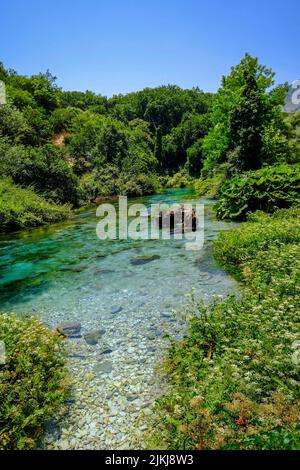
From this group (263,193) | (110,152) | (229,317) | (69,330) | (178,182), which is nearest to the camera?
(229,317)

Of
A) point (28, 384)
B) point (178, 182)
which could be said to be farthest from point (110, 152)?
point (28, 384)

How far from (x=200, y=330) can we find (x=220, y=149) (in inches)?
1006

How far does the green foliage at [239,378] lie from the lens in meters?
3.23

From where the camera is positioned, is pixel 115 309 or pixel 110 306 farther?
pixel 110 306

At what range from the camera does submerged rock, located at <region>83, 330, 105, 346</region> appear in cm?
614

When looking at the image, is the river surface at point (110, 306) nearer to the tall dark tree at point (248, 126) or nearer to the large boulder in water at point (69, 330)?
the large boulder in water at point (69, 330)

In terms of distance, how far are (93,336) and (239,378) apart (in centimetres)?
339

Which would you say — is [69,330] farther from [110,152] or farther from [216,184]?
[110,152]

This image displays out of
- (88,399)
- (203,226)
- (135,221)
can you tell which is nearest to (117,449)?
(88,399)

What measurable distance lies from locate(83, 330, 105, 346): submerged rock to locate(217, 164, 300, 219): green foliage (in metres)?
12.1

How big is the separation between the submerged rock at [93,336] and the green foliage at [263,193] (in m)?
12.1

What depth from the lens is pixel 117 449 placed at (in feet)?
11.8

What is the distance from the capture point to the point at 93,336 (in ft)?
20.9

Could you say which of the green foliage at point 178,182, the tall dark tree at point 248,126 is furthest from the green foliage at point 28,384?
the green foliage at point 178,182
